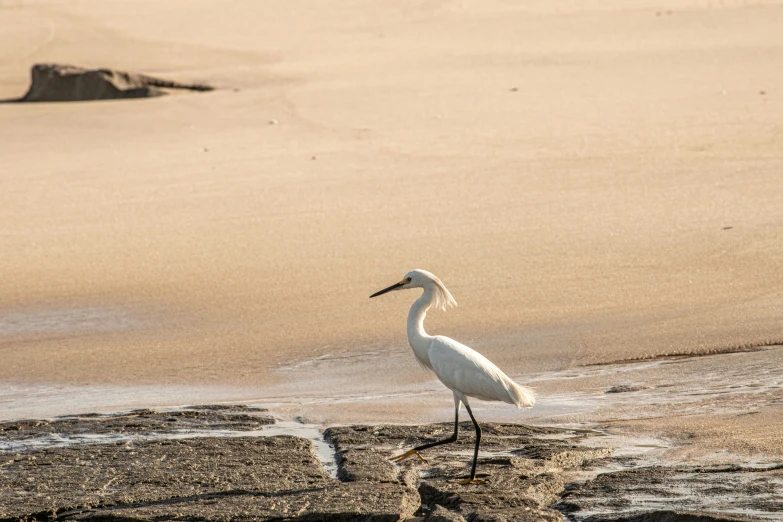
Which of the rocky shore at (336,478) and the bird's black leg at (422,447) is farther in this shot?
the bird's black leg at (422,447)

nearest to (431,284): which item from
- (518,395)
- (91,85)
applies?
(518,395)

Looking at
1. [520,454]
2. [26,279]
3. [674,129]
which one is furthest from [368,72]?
[520,454]

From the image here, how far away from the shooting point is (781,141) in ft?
47.6

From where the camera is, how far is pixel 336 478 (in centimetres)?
593

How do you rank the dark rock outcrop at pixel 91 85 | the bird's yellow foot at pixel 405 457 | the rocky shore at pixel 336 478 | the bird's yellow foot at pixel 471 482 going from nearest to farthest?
the rocky shore at pixel 336 478 → the bird's yellow foot at pixel 471 482 → the bird's yellow foot at pixel 405 457 → the dark rock outcrop at pixel 91 85

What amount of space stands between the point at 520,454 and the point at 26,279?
6110 millimetres

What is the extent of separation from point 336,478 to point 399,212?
672 centimetres

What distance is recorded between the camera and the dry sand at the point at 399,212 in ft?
29.2

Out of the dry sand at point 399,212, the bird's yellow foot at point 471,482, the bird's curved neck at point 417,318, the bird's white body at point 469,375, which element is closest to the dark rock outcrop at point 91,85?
the dry sand at point 399,212

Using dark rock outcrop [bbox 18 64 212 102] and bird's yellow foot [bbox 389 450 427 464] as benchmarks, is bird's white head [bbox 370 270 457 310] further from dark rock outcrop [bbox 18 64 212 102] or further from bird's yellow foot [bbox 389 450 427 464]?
dark rock outcrop [bbox 18 64 212 102]

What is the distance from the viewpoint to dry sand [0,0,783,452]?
8906 millimetres

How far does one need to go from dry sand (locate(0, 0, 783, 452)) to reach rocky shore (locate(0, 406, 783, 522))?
849 millimetres

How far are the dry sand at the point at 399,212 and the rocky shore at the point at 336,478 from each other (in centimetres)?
85

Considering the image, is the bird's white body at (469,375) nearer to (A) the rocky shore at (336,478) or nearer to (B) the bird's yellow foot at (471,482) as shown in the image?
(A) the rocky shore at (336,478)
